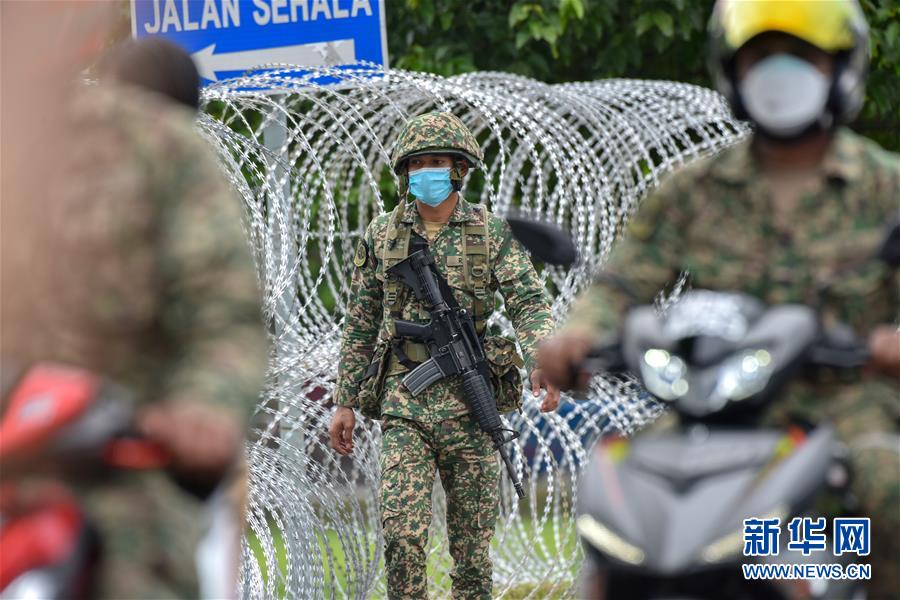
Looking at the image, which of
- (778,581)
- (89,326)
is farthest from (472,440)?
(89,326)

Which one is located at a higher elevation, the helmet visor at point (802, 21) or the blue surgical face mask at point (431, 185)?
the helmet visor at point (802, 21)

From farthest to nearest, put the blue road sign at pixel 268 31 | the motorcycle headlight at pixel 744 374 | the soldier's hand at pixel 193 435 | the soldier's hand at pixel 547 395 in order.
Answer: the blue road sign at pixel 268 31, the soldier's hand at pixel 547 395, the motorcycle headlight at pixel 744 374, the soldier's hand at pixel 193 435

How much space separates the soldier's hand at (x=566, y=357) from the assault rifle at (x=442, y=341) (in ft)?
7.10

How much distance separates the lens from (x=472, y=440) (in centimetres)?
559

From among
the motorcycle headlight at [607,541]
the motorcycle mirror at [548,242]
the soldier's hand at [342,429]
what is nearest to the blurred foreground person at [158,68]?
the motorcycle mirror at [548,242]

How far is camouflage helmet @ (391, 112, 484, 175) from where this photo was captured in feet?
18.7

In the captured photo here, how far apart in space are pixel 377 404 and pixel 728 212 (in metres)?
2.58

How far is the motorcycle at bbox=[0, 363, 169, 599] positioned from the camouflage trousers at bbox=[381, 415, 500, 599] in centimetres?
325

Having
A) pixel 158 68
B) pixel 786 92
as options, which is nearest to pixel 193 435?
pixel 786 92

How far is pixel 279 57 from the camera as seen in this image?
7668mm

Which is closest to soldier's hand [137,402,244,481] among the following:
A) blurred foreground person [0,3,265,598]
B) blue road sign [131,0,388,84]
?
blurred foreground person [0,3,265,598]

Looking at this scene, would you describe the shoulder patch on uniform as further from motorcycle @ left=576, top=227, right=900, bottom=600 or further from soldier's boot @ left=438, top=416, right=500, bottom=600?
motorcycle @ left=576, top=227, right=900, bottom=600

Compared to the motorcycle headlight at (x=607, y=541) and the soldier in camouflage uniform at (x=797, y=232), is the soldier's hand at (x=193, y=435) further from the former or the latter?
the soldier in camouflage uniform at (x=797, y=232)

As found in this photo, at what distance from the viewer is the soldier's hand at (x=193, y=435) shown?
2.22 m
